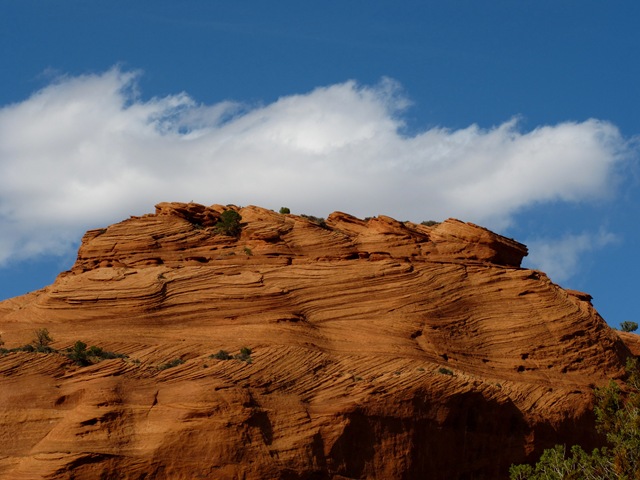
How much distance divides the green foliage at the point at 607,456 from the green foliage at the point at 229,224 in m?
20.0

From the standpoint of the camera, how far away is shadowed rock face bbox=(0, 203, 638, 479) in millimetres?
51969

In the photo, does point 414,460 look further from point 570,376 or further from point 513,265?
point 513,265

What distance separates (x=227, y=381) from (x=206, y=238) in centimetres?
1536

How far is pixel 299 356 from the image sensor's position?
58.8 meters

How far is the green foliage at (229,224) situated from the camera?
6950cm

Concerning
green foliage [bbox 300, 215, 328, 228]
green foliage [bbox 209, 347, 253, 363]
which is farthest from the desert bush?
green foliage [bbox 209, 347, 253, 363]

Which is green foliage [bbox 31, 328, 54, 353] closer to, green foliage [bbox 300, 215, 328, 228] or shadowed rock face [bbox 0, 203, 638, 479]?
shadowed rock face [bbox 0, 203, 638, 479]

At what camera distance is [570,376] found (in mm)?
66000

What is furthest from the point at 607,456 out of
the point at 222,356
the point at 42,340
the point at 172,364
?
the point at 42,340

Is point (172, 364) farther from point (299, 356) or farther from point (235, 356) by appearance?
point (299, 356)

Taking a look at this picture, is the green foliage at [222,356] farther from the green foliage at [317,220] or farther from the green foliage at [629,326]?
the green foliage at [629,326]

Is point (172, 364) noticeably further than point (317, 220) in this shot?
No

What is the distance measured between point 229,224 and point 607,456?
79.4 ft

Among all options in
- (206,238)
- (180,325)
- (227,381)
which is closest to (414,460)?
(227,381)
